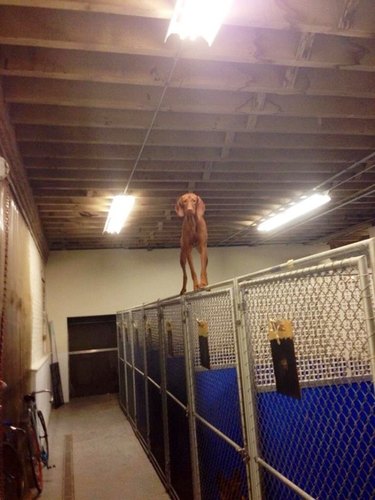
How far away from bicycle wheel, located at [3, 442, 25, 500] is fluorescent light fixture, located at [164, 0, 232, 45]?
2.95 m

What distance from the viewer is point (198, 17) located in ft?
6.83

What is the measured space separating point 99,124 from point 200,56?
4.14 ft

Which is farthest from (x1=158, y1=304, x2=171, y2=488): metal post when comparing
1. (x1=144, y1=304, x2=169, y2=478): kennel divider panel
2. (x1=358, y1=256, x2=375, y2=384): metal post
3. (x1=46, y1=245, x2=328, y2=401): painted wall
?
Answer: (x1=46, y1=245, x2=328, y2=401): painted wall

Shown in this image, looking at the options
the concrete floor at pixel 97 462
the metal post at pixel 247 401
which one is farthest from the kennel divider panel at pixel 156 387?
the metal post at pixel 247 401

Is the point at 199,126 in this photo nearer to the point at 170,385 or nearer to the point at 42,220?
the point at 170,385

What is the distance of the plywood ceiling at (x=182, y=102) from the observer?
8.07 ft

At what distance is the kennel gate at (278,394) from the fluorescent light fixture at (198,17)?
1315mm

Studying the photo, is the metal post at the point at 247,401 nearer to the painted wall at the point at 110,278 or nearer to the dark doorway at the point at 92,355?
the painted wall at the point at 110,278

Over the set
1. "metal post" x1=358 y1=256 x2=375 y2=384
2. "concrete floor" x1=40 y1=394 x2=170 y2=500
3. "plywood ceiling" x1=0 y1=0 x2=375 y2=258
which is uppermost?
"plywood ceiling" x1=0 y1=0 x2=375 y2=258

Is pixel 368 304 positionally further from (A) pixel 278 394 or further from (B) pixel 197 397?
(B) pixel 197 397

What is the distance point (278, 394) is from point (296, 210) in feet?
16.4

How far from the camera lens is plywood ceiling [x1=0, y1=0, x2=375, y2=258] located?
246 cm

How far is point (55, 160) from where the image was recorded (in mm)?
4367

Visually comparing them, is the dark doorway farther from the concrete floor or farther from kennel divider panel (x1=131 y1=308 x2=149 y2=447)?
kennel divider panel (x1=131 y1=308 x2=149 y2=447)
